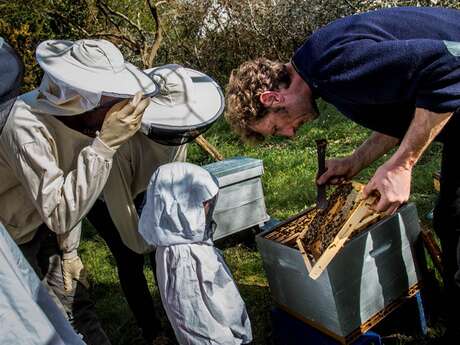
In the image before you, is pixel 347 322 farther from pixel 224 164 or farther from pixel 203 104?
pixel 224 164

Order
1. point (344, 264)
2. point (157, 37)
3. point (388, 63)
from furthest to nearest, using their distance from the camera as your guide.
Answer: point (157, 37)
point (344, 264)
point (388, 63)

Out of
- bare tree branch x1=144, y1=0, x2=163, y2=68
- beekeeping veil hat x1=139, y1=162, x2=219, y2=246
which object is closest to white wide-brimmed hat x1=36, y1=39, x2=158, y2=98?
beekeeping veil hat x1=139, y1=162, x2=219, y2=246

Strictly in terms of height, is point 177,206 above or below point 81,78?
below

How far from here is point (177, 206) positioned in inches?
86.7

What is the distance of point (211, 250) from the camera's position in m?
2.26

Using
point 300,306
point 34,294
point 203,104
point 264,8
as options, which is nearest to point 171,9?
point 264,8

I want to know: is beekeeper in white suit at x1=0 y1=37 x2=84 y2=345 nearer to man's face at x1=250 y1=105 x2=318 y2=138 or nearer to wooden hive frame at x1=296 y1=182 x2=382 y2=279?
wooden hive frame at x1=296 y1=182 x2=382 y2=279

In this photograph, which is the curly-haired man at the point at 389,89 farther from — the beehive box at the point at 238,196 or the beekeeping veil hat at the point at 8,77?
the beehive box at the point at 238,196

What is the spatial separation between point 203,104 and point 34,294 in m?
1.42

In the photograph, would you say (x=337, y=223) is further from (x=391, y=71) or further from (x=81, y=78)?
(x=81, y=78)

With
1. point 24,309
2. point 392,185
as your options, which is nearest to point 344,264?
point 392,185

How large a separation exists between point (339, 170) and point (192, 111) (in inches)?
30.4

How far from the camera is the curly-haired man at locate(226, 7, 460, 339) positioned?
166 cm

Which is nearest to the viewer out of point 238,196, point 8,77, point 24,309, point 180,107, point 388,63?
point 24,309
